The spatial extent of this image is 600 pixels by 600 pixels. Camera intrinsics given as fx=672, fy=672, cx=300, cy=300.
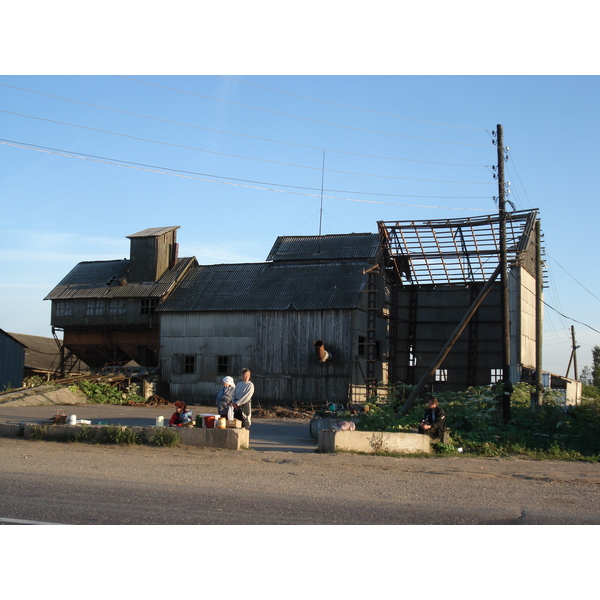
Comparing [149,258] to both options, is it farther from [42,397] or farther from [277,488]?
[277,488]

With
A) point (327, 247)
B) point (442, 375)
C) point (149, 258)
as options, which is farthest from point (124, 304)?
point (442, 375)

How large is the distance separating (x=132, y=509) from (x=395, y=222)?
29709 mm

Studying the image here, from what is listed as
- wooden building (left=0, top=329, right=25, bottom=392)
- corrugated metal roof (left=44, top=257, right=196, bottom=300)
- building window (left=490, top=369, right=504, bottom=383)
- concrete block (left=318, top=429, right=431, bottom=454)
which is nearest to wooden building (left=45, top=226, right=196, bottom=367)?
corrugated metal roof (left=44, top=257, right=196, bottom=300)

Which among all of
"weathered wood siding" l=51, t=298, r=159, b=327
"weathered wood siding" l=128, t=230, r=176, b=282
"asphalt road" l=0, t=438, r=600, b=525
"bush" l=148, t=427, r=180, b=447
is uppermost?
"weathered wood siding" l=128, t=230, r=176, b=282

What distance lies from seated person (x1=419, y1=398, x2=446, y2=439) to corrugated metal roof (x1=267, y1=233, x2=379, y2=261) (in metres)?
21.3

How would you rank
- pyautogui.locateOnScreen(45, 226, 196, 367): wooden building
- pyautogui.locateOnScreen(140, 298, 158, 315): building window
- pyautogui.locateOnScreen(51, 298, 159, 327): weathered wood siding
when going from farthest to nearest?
pyautogui.locateOnScreen(45, 226, 196, 367): wooden building → pyautogui.locateOnScreen(51, 298, 159, 327): weathered wood siding → pyautogui.locateOnScreen(140, 298, 158, 315): building window

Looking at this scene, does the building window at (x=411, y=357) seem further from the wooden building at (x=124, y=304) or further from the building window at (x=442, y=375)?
the wooden building at (x=124, y=304)

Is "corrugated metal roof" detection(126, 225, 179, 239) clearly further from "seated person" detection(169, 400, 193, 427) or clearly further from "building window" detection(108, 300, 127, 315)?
"seated person" detection(169, 400, 193, 427)

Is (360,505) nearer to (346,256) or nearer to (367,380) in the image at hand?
(367,380)

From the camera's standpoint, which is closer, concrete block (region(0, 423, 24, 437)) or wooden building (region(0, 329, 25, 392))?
concrete block (region(0, 423, 24, 437))

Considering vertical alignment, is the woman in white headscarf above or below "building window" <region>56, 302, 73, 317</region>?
below

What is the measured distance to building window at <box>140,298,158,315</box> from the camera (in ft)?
136

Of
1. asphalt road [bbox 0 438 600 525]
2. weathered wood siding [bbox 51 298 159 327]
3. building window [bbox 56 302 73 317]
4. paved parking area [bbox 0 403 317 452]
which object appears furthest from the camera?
building window [bbox 56 302 73 317]

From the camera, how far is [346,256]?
3903cm
